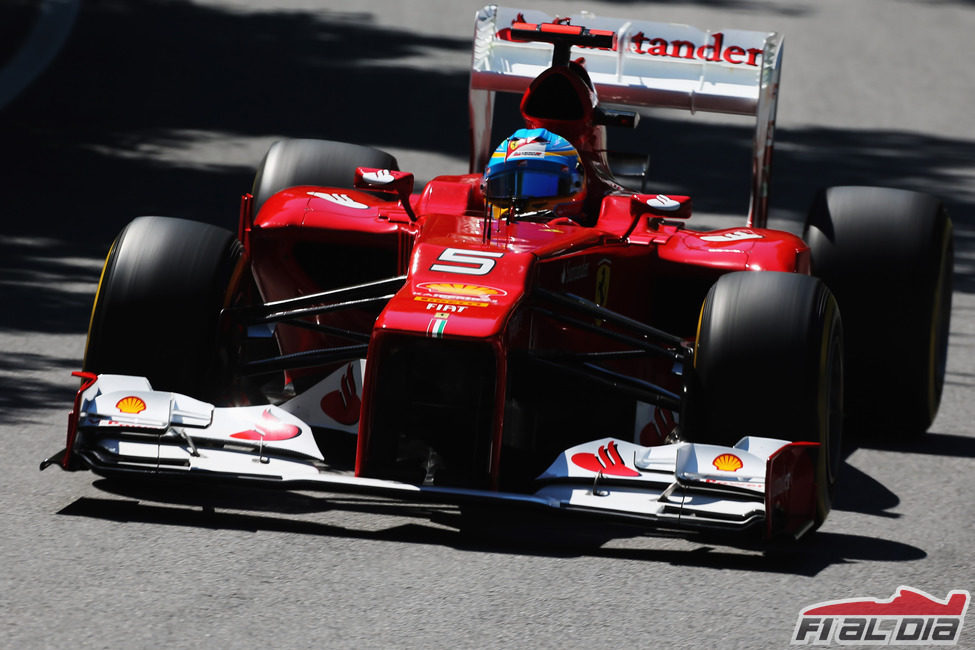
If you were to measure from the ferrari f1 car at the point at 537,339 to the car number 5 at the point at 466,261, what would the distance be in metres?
0.01

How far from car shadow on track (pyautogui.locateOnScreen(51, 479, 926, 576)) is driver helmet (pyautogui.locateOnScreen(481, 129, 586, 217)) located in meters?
1.42

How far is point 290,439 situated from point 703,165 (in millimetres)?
8274

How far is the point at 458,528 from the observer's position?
574 centimetres

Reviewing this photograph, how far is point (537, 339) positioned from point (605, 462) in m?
0.63

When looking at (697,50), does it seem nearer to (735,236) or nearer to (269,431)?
(735,236)

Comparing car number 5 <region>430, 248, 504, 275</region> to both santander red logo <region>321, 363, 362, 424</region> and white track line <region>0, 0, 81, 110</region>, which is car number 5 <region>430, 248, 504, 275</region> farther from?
white track line <region>0, 0, 81, 110</region>

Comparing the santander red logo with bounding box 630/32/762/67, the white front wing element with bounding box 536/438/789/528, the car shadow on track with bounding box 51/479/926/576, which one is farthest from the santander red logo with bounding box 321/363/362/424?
the santander red logo with bounding box 630/32/762/67

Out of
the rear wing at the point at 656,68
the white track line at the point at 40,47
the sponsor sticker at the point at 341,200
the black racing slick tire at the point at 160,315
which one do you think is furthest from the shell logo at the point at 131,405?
the white track line at the point at 40,47

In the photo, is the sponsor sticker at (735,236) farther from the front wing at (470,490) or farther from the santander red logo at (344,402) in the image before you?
the santander red logo at (344,402)

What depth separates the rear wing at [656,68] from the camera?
314 inches

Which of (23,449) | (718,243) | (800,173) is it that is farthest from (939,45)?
(23,449)

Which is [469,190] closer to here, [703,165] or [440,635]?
[440,635]

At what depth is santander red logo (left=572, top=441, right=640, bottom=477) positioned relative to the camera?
18.6ft

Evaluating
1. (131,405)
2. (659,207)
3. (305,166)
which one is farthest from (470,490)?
(305,166)
